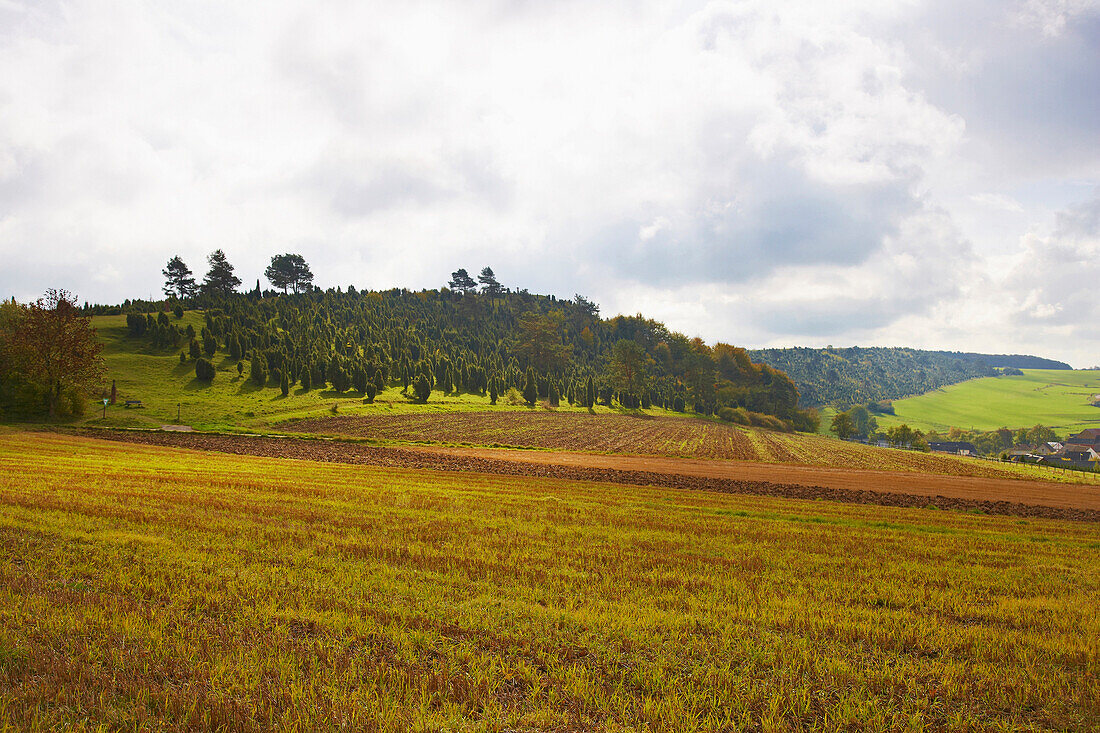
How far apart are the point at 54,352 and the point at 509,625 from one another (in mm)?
77272

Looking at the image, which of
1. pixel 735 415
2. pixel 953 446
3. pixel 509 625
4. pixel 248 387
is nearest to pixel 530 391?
pixel 248 387

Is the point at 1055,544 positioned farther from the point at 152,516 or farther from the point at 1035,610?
the point at 152,516

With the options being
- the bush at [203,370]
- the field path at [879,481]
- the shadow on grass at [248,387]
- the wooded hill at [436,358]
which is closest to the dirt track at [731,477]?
the field path at [879,481]

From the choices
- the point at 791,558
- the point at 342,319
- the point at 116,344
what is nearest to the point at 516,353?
the point at 342,319

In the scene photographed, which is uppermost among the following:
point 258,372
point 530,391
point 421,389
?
point 258,372

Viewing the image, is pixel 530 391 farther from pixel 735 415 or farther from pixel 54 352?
pixel 54 352

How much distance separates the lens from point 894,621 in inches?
312

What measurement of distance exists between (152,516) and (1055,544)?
27.5 m

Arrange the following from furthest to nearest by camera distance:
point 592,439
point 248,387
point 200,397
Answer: point 248,387 < point 200,397 < point 592,439

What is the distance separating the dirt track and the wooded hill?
56325 mm

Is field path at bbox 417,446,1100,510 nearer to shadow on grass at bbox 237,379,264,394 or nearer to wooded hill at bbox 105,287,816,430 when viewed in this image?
shadow on grass at bbox 237,379,264,394

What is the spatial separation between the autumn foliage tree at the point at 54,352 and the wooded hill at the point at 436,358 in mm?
34434

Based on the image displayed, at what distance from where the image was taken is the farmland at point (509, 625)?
16.6 feet

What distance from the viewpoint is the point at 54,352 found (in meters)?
57.4
